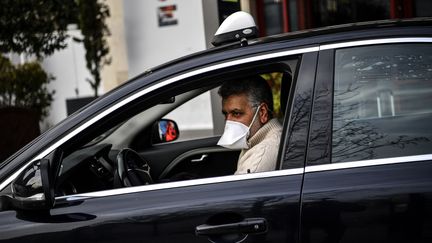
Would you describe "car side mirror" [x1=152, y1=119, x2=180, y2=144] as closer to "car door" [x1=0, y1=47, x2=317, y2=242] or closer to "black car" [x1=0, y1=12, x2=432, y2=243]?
"black car" [x1=0, y1=12, x2=432, y2=243]

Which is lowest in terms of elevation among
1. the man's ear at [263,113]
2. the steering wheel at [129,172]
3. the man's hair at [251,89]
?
the steering wheel at [129,172]

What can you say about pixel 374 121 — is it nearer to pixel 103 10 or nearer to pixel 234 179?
pixel 234 179

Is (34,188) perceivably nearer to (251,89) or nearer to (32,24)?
(251,89)

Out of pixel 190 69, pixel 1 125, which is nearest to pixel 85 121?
pixel 190 69

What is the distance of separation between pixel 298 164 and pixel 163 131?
9.15ft

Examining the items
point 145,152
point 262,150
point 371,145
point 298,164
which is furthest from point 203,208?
point 145,152

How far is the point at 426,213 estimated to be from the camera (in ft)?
9.27

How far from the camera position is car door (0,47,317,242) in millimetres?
2957

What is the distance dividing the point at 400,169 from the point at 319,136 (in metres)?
0.33

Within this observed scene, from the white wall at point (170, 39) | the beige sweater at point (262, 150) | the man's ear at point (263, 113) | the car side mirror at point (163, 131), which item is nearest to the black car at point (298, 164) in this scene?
the beige sweater at point (262, 150)

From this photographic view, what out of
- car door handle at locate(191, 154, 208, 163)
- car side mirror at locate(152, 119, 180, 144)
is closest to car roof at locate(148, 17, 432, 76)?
car door handle at locate(191, 154, 208, 163)

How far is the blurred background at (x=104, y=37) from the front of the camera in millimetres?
10297

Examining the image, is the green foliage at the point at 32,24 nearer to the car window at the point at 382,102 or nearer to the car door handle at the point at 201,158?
the car door handle at the point at 201,158

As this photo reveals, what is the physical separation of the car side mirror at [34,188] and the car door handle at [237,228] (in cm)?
61
